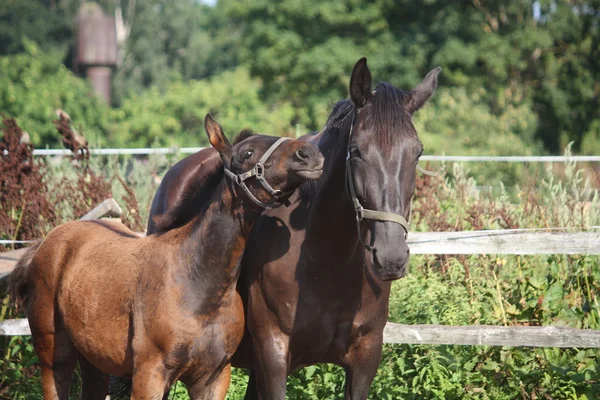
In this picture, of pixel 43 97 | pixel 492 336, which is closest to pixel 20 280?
pixel 492 336

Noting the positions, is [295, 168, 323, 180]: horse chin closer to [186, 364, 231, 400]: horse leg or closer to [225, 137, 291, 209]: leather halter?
[225, 137, 291, 209]: leather halter

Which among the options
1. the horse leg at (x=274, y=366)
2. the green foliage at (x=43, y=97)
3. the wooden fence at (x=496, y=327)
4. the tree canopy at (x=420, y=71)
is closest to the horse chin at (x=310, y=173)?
the horse leg at (x=274, y=366)

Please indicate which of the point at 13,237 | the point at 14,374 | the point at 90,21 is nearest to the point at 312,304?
the point at 14,374

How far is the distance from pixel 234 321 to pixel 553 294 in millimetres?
3007

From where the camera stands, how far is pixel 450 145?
21000 mm

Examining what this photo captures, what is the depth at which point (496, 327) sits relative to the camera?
5434mm

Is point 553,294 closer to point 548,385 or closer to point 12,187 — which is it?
point 548,385

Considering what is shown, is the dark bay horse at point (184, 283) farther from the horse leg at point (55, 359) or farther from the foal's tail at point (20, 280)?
the foal's tail at point (20, 280)

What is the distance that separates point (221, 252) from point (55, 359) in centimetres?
141

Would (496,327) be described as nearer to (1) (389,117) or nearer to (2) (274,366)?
(2) (274,366)

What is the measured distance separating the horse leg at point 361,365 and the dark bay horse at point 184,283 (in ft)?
1.90

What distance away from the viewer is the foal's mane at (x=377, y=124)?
11.5ft

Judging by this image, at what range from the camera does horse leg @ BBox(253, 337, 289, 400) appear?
3.84 meters

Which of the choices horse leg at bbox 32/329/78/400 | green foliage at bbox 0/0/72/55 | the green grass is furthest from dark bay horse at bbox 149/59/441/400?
green foliage at bbox 0/0/72/55
